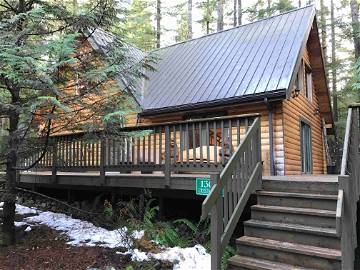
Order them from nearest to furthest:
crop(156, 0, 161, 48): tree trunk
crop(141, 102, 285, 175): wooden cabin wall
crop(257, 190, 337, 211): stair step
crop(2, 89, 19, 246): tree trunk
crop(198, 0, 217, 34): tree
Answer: crop(257, 190, 337, 211): stair step → crop(2, 89, 19, 246): tree trunk → crop(141, 102, 285, 175): wooden cabin wall → crop(198, 0, 217, 34): tree → crop(156, 0, 161, 48): tree trunk

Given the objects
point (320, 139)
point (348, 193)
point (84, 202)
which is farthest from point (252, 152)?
point (320, 139)

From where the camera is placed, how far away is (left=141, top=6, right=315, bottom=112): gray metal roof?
9523 millimetres

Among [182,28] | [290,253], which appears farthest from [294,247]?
[182,28]

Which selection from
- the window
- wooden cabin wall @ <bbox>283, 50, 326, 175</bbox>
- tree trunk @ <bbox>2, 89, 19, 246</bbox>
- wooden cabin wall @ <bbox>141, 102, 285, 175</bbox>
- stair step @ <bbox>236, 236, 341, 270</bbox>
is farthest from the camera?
the window

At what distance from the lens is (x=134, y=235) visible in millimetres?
6203

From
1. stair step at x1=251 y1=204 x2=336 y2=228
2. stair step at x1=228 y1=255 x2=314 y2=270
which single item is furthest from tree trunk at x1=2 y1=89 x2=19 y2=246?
stair step at x1=251 y1=204 x2=336 y2=228

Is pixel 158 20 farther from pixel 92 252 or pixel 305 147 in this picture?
pixel 92 252

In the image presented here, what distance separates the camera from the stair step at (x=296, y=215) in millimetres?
4852

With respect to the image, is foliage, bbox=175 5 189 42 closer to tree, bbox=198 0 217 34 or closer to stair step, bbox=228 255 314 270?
tree, bbox=198 0 217 34

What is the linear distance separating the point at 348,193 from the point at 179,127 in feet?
11.6

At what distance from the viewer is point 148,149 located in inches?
280

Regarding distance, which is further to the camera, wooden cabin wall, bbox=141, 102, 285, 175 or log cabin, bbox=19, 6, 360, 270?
wooden cabin wall, bbox=141, 102, 285, 175

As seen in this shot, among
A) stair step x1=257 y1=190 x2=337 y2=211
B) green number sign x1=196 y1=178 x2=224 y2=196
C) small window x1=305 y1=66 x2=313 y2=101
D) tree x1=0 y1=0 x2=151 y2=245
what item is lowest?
stair step x1=257 y1=190 x2=337 y2=211

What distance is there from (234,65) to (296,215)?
6737 millimetres
